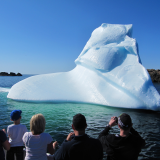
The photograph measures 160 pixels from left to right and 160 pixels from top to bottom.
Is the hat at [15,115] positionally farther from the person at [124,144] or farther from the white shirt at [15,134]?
the person at [124,144]

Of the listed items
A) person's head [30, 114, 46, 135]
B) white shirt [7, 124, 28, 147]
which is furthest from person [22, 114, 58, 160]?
white shirt [7, 124, 28, 147]

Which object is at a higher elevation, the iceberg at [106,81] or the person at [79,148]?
the iceberg at [106,81]

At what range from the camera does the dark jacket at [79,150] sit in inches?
54.8

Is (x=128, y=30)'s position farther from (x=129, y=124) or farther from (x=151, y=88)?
(x=129, y=124)

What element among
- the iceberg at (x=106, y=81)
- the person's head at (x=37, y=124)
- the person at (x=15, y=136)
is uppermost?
the iceberg at (x=106, y=81)

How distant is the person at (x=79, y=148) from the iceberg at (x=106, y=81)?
570 cm

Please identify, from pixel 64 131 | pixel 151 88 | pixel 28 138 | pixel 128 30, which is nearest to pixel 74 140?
pixel 28 138

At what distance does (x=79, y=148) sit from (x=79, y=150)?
17 millimetres

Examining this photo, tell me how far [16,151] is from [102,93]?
5746 mm

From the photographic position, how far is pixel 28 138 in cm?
169

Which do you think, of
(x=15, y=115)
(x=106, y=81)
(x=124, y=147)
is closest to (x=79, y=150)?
(x=124, y=147)

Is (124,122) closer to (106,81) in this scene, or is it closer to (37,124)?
(37,124)

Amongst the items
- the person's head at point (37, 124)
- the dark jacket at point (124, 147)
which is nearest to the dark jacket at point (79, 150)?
the dark jacket at point (124, 147)

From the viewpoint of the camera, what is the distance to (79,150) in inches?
55.3
